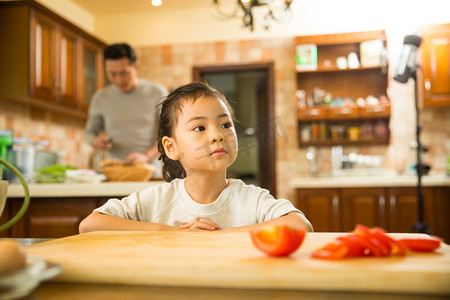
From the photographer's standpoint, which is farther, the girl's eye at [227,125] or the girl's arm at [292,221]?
the girl's eye at [227,125]

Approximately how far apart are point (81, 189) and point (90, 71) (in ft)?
8.01

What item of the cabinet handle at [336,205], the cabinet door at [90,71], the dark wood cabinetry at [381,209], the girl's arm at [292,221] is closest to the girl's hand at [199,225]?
the girl's arm at [292,221]

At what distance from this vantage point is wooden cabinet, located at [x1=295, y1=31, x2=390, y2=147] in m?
3.86

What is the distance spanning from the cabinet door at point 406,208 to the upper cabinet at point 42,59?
2.66 metres

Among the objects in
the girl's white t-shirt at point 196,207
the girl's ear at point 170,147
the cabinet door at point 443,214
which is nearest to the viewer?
the girl's white t-shirt at point 196,207

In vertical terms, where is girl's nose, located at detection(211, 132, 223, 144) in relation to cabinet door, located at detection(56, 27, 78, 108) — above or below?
below

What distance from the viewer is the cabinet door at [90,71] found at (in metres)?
3.84

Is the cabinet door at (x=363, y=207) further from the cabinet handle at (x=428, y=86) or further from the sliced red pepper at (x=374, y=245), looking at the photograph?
the sliced red pepper at (x=374, y=245)

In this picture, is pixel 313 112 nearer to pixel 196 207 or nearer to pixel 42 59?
pixel 42 59

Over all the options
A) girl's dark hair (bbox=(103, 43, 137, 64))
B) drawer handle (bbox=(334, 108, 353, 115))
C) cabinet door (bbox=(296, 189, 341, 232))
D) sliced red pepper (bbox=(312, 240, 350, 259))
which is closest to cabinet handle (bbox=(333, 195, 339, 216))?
cabinet door (bbox=(296, 189, 341, 232))

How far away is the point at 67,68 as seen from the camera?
141 inches

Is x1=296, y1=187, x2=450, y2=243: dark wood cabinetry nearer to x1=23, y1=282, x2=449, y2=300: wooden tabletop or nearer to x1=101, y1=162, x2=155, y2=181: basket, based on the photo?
x1=101, y1=162, x2=155, y2=181: basket

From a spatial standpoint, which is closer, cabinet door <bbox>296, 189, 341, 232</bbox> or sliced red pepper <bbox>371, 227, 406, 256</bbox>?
sliced red pepper <bbox>371, 227, 406, 256</bbox>

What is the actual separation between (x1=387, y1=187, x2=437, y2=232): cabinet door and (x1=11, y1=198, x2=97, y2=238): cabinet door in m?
2.33
